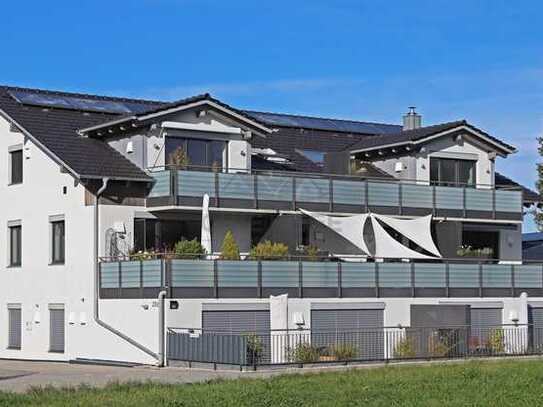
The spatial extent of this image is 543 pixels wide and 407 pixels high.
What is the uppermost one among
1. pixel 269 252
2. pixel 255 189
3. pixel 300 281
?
pixel 255 189

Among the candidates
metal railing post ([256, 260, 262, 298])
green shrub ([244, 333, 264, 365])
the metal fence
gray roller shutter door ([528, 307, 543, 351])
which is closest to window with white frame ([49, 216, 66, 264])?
the metal fence

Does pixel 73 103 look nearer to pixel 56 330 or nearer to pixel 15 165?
pixel 15 165

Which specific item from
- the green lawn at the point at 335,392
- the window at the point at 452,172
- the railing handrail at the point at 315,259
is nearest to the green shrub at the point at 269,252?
the railing handrail at the point at 315,259

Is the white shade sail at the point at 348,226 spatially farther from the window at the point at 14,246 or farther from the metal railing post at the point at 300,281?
the window at the point at 14,246

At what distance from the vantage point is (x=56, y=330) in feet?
141

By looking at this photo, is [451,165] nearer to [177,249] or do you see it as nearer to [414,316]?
[414,316]

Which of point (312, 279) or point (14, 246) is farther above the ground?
point (14, 246)

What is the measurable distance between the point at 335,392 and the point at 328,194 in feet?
62.2

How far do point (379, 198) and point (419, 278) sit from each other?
3.47m

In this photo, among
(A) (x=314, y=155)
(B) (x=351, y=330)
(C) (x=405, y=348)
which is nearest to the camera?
(C) (x=405, y=348)

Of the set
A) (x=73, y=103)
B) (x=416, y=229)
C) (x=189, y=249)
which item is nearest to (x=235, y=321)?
(x=189, y=249)

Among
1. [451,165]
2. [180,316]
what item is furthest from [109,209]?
[451,165]

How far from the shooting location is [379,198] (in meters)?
44.7

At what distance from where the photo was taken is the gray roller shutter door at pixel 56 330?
42.5 m
